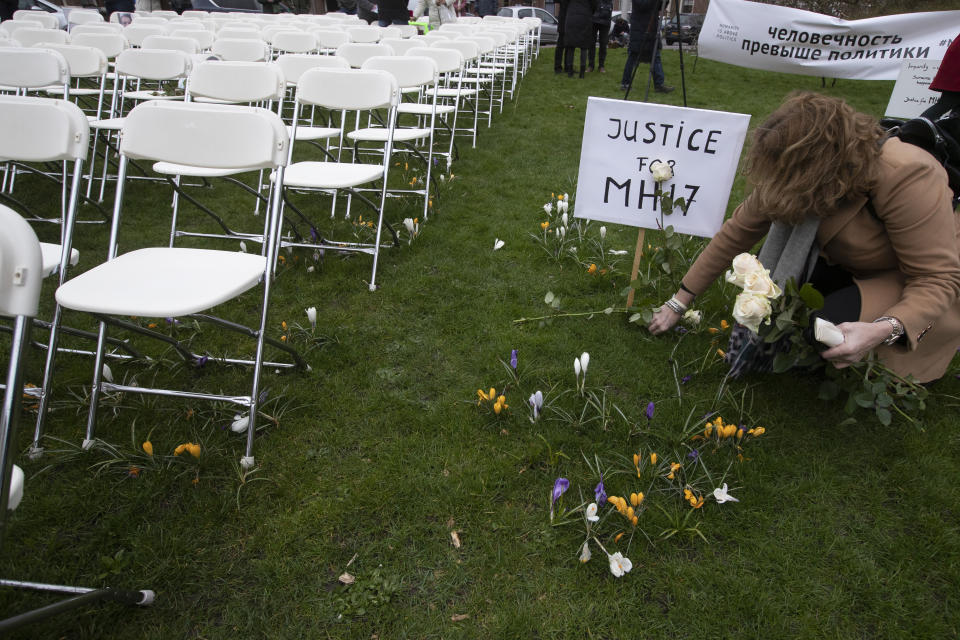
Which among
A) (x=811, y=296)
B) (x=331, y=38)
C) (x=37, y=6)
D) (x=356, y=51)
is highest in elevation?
(x=37, y=6)

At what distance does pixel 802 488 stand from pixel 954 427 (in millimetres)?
838

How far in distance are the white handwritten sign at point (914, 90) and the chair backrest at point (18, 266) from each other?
6.16 m

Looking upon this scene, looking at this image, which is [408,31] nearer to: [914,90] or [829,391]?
[914,90]

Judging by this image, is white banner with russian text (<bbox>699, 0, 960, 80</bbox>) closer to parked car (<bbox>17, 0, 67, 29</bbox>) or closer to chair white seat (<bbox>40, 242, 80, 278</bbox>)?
chair white seat (<bbox>40, 242, 80, 278</bbox>)

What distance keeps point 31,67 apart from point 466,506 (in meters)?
3.85

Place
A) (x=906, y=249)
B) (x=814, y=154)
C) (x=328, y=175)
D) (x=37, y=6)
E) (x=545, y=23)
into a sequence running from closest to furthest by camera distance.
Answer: (x=814, y=154) → (x=906, y=249) → (x=328, y=175) → (x=37, y=6) → (x=545, y=23)

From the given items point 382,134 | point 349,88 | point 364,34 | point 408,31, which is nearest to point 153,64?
point 382,134

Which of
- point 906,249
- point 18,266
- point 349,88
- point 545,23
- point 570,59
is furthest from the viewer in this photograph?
point 545,23

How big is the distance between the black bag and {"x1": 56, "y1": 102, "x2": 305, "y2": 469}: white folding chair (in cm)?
242

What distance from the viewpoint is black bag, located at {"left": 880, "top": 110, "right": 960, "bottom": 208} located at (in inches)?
85.3

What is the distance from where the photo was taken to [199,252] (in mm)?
2234

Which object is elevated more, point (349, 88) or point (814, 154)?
point (349, 88)

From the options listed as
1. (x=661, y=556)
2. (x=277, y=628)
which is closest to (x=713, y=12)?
(x=661, y=556)

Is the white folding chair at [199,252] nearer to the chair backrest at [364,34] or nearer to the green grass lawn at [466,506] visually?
the green grass lawn at [466,506]
